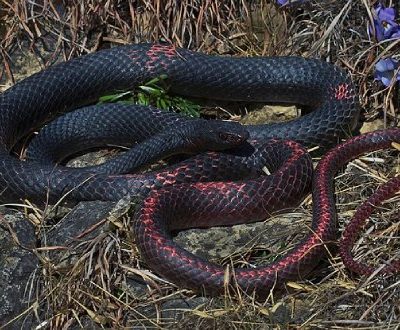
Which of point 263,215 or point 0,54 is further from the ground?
point 0,54

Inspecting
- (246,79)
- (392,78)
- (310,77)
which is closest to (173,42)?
(246,79)

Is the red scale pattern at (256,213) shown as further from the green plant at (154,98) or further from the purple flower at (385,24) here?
the green plant at (154,98)

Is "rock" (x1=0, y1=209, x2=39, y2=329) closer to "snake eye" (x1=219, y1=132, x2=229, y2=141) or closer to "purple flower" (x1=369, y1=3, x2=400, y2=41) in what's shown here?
"snake eye" (x1=219, y1=132, x2=229, y2=141)

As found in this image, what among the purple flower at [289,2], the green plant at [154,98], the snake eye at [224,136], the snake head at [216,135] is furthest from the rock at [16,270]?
the purple flower at [289,2]

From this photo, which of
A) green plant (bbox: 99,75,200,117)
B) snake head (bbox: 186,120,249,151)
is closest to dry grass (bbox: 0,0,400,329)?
green plant (bbox: 99,75,200,117)

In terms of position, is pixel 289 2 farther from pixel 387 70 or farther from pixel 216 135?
pixel 216 135

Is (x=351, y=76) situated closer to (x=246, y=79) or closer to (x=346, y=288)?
(x=246, y=79)
